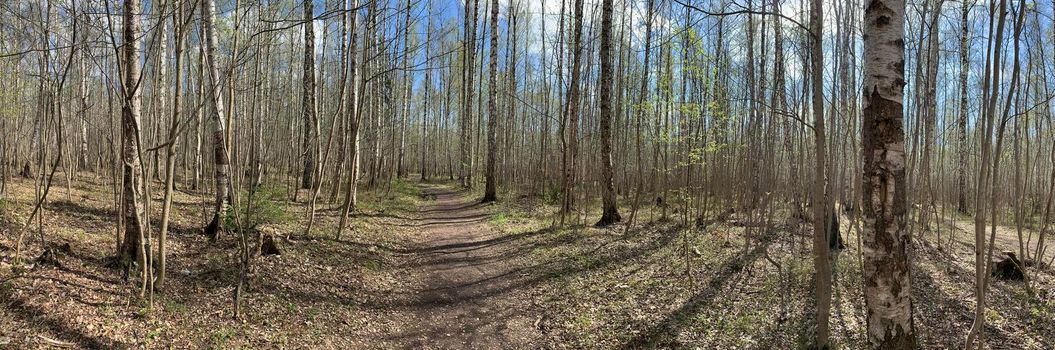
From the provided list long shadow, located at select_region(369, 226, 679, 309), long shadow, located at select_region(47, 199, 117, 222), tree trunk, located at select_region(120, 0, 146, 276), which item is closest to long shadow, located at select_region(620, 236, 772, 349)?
long shadow, located at select_region(369, 226, 679, 309)

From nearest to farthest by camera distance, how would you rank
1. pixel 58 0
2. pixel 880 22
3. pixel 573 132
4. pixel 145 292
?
pixel 880 22 → pixel 145 292 → pixel 58 0 → pixel 573 132

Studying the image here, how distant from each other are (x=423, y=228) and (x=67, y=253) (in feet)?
20.9

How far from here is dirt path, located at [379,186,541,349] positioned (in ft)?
16.0

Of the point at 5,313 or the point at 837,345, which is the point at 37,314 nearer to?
the point at 5,313

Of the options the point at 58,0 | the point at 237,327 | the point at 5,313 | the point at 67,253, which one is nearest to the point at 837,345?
the point at 237,327

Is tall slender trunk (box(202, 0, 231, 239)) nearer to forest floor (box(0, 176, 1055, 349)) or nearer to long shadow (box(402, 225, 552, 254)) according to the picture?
forest floor (box(0, 176, 1055, 349))

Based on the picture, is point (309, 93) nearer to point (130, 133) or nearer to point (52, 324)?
point (130, 133)

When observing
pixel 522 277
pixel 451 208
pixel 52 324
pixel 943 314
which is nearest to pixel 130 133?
pixel 52 324

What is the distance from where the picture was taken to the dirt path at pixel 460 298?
192 inches

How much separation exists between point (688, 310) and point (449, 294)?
286cm

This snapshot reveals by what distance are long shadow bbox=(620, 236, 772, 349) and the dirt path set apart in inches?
42.3

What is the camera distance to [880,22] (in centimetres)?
→ 283

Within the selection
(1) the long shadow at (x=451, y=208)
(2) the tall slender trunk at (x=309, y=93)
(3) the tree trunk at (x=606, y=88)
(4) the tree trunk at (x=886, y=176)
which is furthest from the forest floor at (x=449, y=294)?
(1) the long shadow at (x=451, y=208)

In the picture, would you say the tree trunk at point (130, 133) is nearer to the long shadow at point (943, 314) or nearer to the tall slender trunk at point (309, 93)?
the tall slender trunk at point (309, 93)
